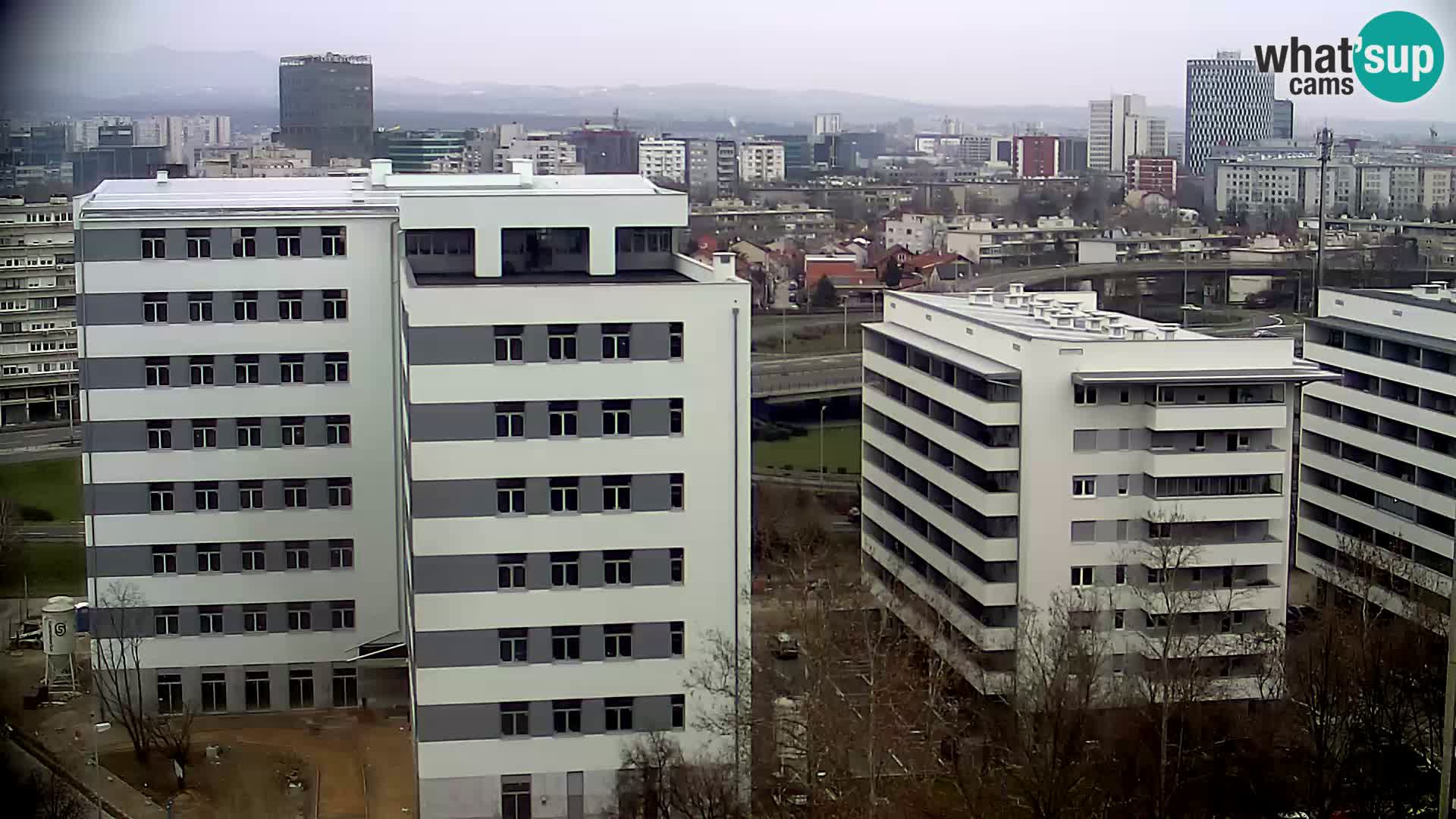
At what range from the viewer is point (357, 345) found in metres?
5.91

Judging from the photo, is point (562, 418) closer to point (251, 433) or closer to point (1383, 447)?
point (251, 433)

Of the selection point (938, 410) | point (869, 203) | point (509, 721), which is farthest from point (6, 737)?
point (869, 203)

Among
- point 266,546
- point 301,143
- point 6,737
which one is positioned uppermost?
point 301,143

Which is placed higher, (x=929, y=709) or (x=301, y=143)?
(x=301, y=143)

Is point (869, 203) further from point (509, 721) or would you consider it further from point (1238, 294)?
point (509, 721)

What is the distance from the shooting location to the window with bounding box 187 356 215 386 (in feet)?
19.1

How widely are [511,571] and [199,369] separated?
1.84 m

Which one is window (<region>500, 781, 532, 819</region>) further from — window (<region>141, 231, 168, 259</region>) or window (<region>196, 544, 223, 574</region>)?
window (<region>141, 231, 168, 259</region>)

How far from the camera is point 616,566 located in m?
4.65

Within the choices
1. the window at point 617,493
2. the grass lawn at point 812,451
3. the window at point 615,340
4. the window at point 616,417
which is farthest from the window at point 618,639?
the grass lawn at point 812,451

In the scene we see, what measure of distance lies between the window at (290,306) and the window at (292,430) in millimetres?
349

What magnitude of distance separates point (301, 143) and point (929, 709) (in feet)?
46.5

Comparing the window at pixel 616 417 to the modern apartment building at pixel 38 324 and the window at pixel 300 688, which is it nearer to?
the window at pixel 300 688

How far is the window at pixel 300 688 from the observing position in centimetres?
598
